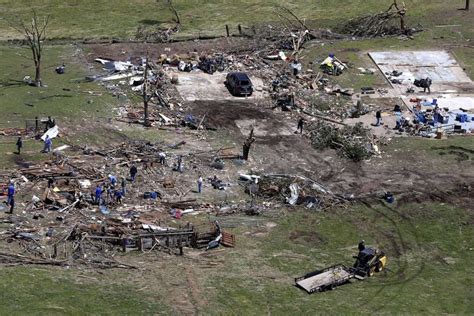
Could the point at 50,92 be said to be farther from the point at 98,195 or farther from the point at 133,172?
the point at 98,195

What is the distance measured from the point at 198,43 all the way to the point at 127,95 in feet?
45.0

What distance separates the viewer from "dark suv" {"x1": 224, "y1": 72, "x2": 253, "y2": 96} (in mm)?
71688

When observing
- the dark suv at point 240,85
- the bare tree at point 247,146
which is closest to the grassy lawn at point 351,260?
the bare tree at point 247,146

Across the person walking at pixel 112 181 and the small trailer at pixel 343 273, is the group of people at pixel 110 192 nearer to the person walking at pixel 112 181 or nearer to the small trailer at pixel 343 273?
A: the person walking at pixel 112 181

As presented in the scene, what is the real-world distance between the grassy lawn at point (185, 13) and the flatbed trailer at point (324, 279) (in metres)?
40.4

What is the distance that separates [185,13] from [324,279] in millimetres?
47173

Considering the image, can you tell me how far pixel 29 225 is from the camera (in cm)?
5000

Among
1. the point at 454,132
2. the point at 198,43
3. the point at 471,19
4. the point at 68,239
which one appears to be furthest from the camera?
the point at 471,19

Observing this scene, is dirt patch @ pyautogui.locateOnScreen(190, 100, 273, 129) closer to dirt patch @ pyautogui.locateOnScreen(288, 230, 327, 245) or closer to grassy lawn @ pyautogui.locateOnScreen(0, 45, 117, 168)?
grassy lawn @ pyautogui.locateOnScreen(0, 45, 117, 168)

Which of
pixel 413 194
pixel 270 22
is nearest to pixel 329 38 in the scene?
pixel 270 22

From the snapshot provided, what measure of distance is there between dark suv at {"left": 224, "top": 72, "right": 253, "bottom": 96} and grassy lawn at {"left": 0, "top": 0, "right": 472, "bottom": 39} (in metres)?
13.7

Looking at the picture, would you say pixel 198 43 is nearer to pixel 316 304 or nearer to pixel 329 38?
pixel 329 38

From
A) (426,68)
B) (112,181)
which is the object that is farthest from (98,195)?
(426,68)

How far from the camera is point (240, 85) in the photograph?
235ft
